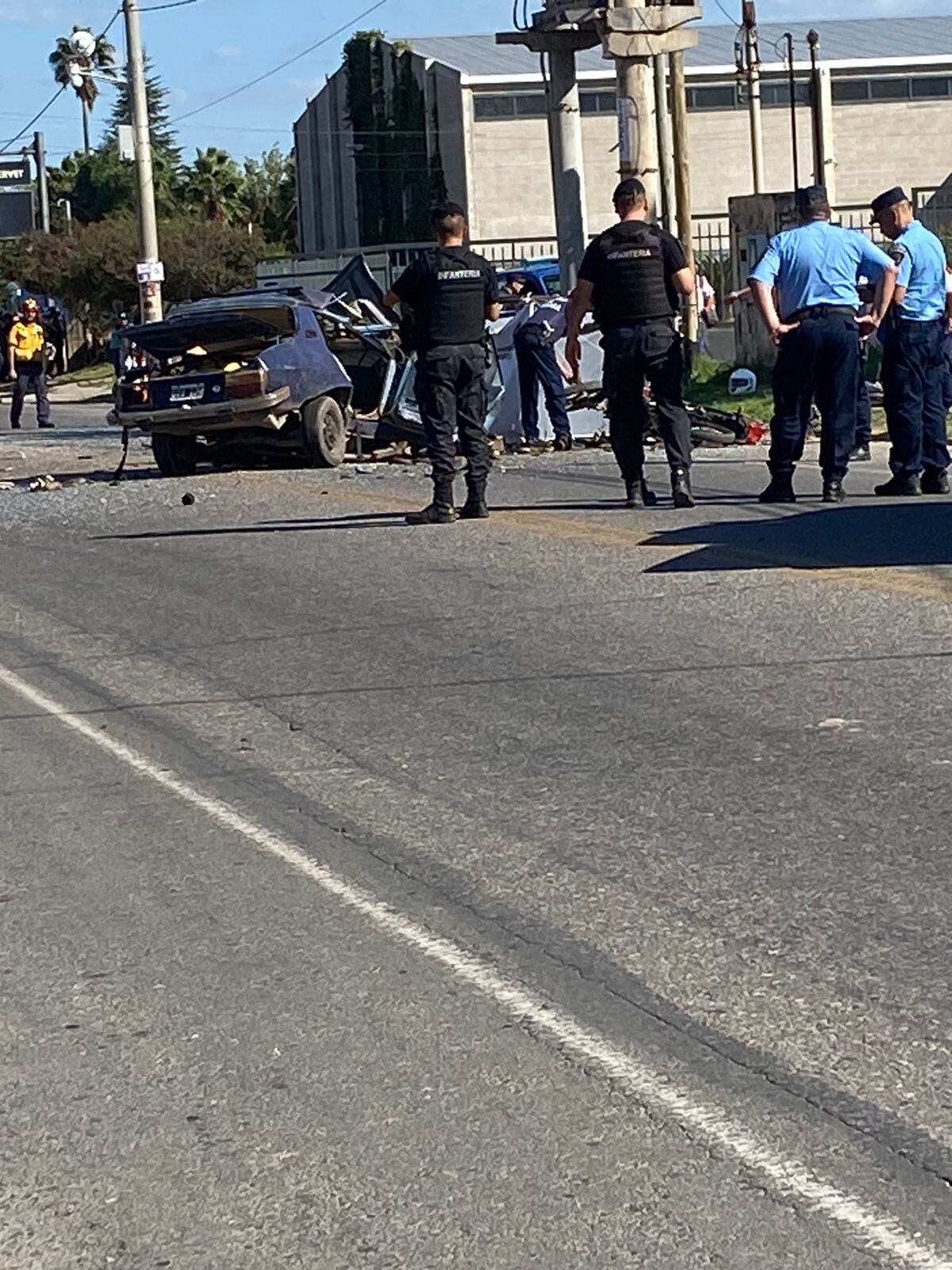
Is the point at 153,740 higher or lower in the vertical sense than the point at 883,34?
lower

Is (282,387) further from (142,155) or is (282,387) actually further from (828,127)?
(828,127)

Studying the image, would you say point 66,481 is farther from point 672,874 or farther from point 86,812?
point 672,874

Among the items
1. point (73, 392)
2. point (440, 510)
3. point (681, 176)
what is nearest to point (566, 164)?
point (681, 176)

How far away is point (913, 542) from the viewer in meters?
11.3

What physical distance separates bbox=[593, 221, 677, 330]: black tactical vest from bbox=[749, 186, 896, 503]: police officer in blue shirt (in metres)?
0.56

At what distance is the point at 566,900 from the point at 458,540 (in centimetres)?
730

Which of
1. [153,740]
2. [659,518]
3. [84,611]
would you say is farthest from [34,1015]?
[659,518]

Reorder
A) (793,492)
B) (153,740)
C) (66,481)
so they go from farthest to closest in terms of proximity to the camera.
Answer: (66,481), (793,492), (153,740)

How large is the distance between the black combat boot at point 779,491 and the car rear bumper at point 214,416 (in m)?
5.84

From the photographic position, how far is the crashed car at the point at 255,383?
18.2 meters

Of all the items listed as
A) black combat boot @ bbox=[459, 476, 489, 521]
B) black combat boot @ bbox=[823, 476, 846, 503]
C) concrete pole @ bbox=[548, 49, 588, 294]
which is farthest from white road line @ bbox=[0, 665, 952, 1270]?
concrete pole @ bbox=[548, 49, 588, 294]

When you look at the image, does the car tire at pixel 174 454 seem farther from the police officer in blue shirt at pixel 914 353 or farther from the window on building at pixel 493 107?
the window on building at pixel 493 107

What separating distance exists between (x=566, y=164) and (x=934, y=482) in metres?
11.8

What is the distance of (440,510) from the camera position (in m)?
13.4
